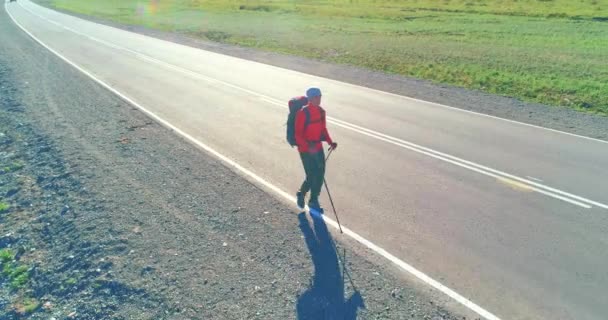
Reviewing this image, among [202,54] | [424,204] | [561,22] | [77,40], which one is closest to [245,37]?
[202,54]

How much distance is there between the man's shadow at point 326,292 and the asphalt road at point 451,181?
32.5 inches

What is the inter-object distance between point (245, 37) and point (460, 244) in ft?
94.8

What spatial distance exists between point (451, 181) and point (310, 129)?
3.44 metres

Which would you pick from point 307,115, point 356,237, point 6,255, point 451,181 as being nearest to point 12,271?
point 6,255

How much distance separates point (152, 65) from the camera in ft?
66.4

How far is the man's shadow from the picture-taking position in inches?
187

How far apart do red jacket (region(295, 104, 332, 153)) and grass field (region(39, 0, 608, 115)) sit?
38.3ft

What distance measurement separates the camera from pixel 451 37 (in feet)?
106

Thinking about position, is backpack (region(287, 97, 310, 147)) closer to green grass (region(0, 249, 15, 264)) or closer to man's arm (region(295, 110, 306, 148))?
man's arm (region(295, 110, 306, 148))

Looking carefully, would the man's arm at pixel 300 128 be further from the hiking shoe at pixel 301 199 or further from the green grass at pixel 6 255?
the green grass at pixel 6 255

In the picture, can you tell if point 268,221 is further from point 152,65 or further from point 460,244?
point 152,65

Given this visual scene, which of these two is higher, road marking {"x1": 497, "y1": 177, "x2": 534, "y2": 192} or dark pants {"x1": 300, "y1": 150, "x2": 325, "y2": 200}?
dark pants {"x1": 300, "y1": 150, "x2": 325, "y2": 200}

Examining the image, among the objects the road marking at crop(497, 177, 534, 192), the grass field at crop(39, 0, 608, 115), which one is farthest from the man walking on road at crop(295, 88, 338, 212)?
the grass field at crop(39, 0, 608, 115)

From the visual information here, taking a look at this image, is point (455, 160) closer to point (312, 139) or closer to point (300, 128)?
point (312, 139)
